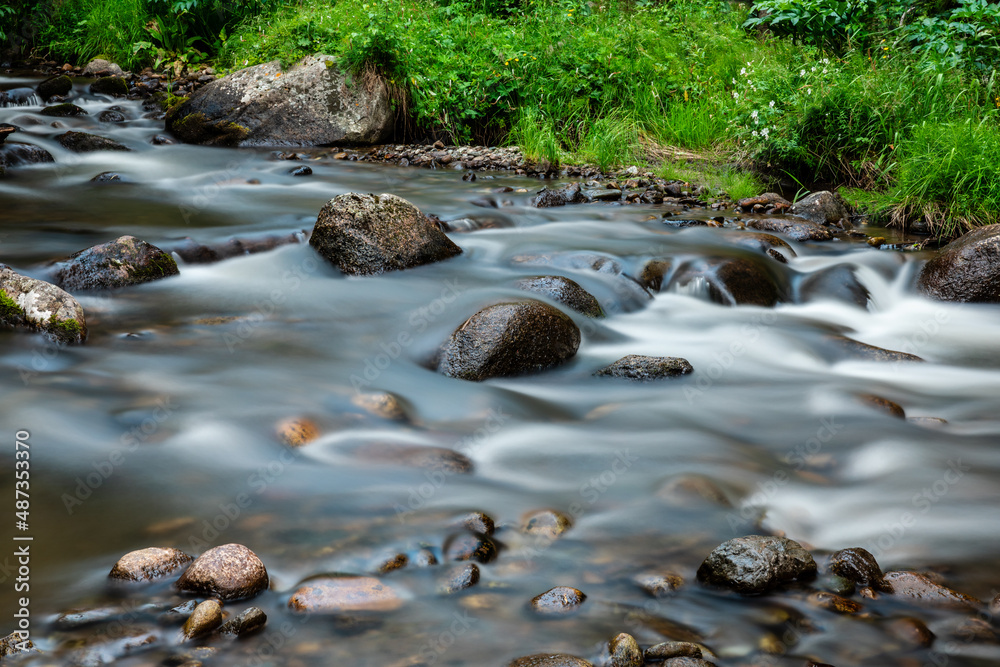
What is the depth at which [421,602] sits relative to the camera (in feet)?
6.97

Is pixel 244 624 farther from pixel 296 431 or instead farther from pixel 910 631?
pixel 910 631

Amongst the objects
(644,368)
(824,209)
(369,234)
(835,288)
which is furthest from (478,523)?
(824,209)

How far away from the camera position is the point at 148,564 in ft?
7.07

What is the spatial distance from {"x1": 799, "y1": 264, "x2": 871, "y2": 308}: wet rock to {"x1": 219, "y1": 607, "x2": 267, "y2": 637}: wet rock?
4.63 m

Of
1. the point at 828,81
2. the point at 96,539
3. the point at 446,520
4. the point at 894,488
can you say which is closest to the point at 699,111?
the point at 828,81

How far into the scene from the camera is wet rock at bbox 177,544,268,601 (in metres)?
2.07

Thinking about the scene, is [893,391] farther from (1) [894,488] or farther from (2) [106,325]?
(2) [106,325]

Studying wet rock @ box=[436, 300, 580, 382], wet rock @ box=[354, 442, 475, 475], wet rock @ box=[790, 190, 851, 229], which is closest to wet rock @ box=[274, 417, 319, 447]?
wet rock @ box=[354, 442, 475, 475]

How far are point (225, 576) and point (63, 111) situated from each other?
9.86 meters

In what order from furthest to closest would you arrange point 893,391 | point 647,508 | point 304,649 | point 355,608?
point 893,391, point 647,508, point 355,608, point 304,649

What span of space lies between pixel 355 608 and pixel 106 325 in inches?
113

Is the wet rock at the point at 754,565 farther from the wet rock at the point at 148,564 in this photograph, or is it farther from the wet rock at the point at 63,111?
the wet rock at the point at 63,111

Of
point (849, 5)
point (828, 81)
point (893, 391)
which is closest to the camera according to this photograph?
point (893, 391)

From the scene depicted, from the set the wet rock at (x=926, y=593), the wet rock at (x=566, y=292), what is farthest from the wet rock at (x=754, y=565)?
the wet rock at (x=566, y=292)
